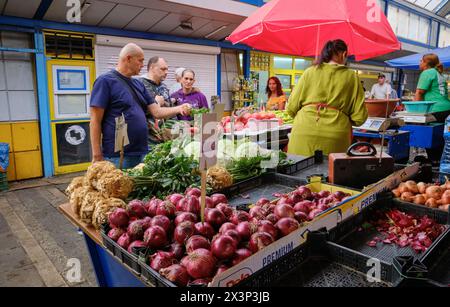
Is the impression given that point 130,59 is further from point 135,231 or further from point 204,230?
point 204,230

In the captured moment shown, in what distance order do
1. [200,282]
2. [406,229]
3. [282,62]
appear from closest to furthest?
[200,282] < [406,229] < [282,62]

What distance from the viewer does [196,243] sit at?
49.9 inches

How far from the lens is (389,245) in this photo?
1.59 m

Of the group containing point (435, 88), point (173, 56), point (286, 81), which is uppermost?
point (173, 56)

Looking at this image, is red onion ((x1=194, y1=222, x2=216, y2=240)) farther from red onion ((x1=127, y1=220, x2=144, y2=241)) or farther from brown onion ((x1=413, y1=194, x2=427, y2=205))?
brown onion ((x1=413, y1=194, x2=427, y2=205))

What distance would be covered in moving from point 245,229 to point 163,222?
1.20 ft

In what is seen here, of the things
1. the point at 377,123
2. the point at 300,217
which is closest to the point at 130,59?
the point at 300,217

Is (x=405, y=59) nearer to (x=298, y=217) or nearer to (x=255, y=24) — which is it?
(x=255, y=24)

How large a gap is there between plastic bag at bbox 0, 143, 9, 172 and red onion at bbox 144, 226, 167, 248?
5172 mm

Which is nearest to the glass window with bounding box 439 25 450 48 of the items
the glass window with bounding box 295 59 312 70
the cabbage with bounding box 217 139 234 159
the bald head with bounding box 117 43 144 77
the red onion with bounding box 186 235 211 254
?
the glass window with bounding box 295 59 312 70

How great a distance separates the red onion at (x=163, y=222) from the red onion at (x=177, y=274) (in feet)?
0.95
